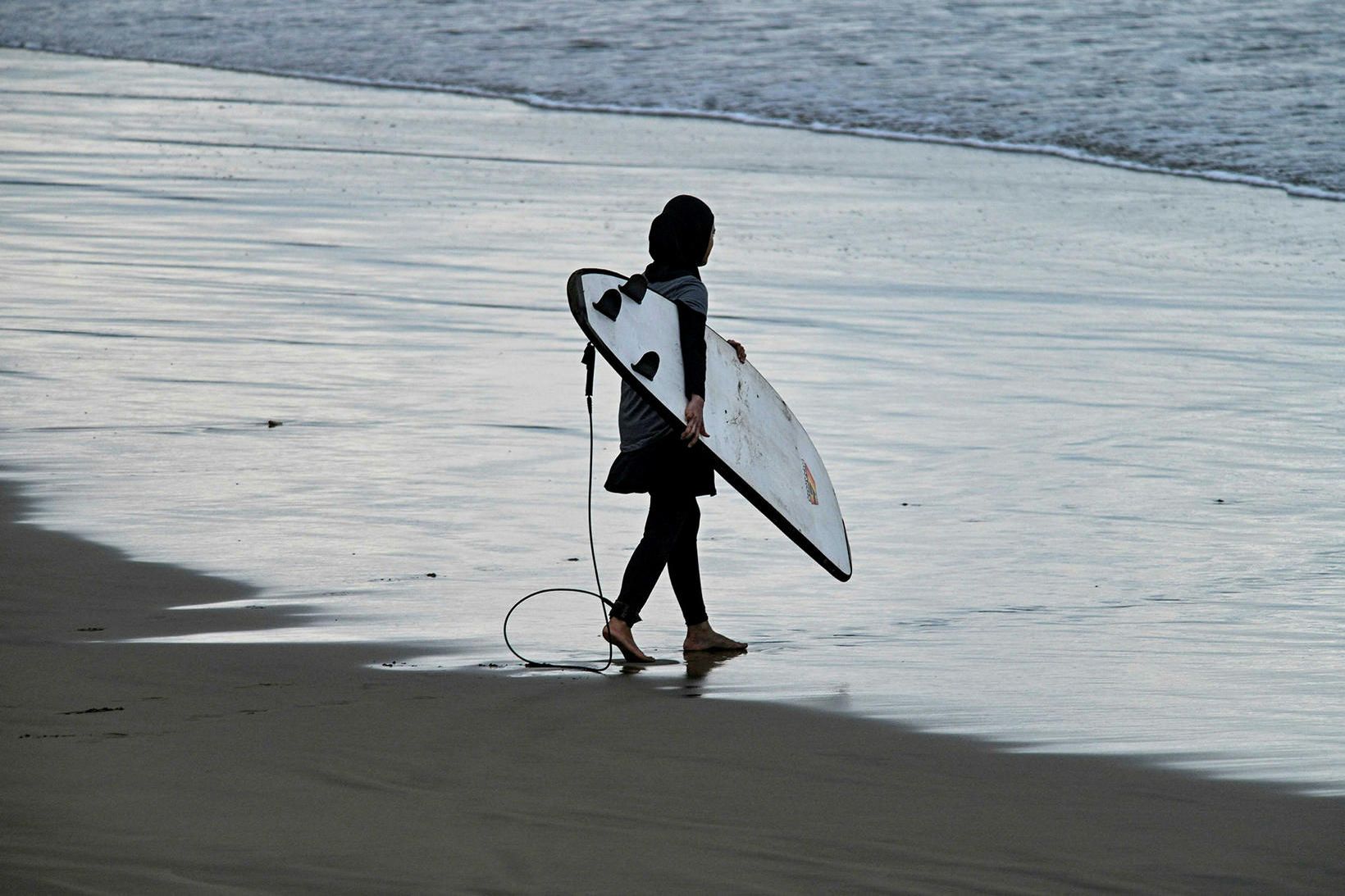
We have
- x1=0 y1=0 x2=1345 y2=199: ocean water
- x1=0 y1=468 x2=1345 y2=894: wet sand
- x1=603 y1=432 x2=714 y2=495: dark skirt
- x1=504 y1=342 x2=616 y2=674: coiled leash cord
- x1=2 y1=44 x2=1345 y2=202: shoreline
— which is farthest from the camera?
x1=0 y1=0 x2=1345 y2=199: ocean water

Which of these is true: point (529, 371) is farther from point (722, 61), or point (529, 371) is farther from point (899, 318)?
point (722, 61)

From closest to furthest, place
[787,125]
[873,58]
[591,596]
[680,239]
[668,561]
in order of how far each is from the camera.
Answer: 1. [680,239]
2. [668,561]
3. [591,596]
4. [787,125]
5. [873,58]

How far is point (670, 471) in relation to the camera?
5.00 meters

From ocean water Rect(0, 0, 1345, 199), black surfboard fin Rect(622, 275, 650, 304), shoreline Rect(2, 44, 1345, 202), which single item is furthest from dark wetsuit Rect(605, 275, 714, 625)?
ocean water Rect(0, 0, 1345, 199)

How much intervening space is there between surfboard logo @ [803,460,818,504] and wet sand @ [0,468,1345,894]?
99cm

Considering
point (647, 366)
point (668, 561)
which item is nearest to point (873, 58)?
point (668, 561)

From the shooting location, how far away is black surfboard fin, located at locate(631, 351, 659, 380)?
4.66m

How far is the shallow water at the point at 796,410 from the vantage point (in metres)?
4.98

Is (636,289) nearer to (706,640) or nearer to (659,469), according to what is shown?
(659,469)

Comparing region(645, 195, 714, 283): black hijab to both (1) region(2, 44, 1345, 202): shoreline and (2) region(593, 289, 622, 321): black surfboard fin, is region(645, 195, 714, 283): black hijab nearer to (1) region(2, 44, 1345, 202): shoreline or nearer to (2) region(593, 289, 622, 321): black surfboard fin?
(2) region(593, 289, 622, 321): black surfboard fin

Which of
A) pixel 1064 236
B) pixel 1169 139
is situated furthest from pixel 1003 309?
pixel 1169 139

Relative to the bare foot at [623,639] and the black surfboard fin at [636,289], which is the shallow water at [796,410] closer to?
the bare foot at [623,639]

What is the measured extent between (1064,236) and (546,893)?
10.6 meters

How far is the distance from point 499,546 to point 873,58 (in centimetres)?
1862
